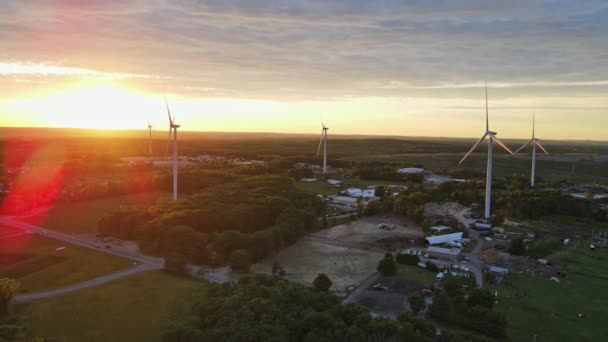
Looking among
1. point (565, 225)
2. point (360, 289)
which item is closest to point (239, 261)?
point (360, 289)

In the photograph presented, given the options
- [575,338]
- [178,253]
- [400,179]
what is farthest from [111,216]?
[400,179]

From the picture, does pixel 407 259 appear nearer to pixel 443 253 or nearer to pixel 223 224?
pixel 443 253

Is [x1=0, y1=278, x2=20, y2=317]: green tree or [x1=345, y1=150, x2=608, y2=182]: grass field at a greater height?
[x1=345, y1=150, x2=608, y2=182]: grass field

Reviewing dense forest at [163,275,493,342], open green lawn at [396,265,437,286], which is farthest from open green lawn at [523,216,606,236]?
dense forest at [163,275,493,342]

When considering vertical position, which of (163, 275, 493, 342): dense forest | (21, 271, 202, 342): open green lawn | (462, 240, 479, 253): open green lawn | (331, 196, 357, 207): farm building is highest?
(163, 275, 493, 342): dense forest

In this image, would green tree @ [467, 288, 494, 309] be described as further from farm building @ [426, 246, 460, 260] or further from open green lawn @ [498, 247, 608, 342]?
farm building @ [426, 246, 460, 260]

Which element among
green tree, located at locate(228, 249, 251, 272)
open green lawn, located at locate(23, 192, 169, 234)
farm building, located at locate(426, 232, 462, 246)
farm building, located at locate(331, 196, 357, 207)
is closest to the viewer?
green tree, located at locate(228, 249, 251, 272)

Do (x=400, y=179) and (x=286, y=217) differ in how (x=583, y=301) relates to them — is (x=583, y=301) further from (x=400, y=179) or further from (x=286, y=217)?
(x=400, y=179)
